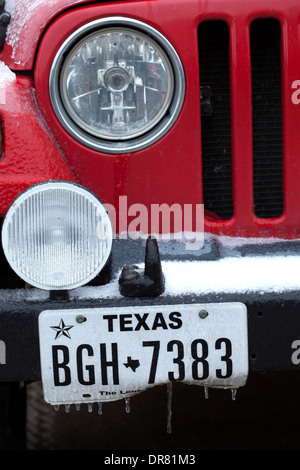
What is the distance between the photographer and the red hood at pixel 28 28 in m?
1.95

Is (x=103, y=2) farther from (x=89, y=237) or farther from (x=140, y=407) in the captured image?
(x=140, y=407)

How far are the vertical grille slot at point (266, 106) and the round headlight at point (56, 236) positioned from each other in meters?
0.71

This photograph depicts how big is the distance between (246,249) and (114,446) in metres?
1.35

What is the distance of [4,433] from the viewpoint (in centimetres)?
270

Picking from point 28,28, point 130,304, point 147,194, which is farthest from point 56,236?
point 28,28

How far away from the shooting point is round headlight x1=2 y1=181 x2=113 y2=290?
5.37 feet

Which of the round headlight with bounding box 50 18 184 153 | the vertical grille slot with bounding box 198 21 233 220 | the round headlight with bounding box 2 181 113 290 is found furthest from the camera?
the vertical grille slot with bounding box 198 21 233 220

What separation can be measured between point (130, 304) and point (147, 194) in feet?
1.52

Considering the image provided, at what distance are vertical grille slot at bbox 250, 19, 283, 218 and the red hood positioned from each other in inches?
21.1

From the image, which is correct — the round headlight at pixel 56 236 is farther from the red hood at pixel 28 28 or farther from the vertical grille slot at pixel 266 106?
the vertical grille slot at pixel 266 106

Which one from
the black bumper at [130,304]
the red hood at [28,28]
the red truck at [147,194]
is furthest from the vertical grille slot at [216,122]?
the black bumper at [130,304]

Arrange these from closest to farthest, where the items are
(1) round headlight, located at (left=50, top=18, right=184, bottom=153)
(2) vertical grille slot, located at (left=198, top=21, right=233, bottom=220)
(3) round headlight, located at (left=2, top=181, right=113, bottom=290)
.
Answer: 1. (3) round headlight, located at (left=2, top=181, right=113, bottom=290)
2. (1) round headlight, located at (left=50, top=18, right=184, bottom=153)
3. (2) vertical grille slot, located at (left=198, top=21, right=233, bottom=220)

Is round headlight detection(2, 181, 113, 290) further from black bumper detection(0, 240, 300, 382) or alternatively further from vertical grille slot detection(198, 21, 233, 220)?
vertical grille slot detection(198, 21, 233, 220)

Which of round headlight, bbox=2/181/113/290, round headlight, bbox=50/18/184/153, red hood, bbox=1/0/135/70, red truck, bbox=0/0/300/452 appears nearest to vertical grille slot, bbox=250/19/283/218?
red truck, bbox=0/0/300/452
